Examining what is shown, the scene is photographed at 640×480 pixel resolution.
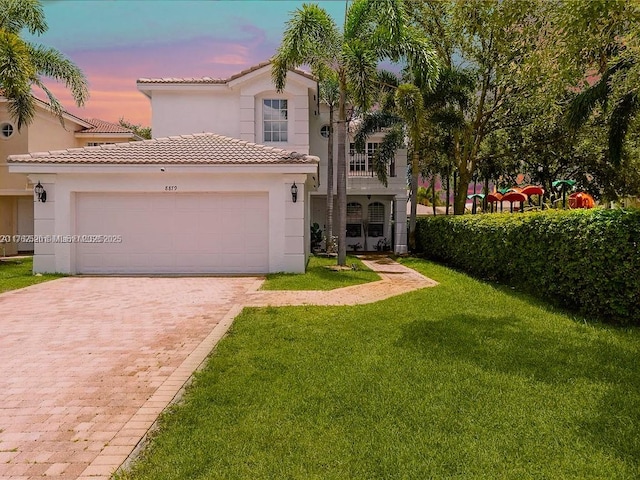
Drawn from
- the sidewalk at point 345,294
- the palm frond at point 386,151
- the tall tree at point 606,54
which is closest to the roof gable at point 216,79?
the palm frond at point 386,151

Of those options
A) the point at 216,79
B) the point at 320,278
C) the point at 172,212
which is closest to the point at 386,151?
the point at 216,79

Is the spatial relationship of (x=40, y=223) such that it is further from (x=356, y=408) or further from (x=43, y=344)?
(x=356, y=408)

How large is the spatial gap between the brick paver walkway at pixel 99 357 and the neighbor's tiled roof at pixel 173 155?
4010 mm

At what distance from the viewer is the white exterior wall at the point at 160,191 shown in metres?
13.6

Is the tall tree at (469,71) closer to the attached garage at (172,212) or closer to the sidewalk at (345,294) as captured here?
the attached garage at (172,212)

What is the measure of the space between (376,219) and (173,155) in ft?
49.6

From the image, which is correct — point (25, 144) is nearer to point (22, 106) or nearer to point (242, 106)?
point (22, 106)

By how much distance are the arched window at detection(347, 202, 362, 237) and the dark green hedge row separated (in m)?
13.2

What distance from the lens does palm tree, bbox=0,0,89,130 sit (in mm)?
15469

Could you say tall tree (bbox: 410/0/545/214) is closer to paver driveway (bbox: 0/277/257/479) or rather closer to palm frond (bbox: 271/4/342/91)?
palm frond (bbox: 271/4/342/91)

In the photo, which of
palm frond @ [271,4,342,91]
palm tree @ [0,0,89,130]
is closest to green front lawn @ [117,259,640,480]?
palm frond @ [271,4,342,91]

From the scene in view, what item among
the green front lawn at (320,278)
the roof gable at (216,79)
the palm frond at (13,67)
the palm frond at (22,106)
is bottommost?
the green front lawn at (320,278)

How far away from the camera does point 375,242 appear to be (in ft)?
87.3

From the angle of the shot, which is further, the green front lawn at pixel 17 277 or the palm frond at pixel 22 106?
the palm frond at pixel 22 106
